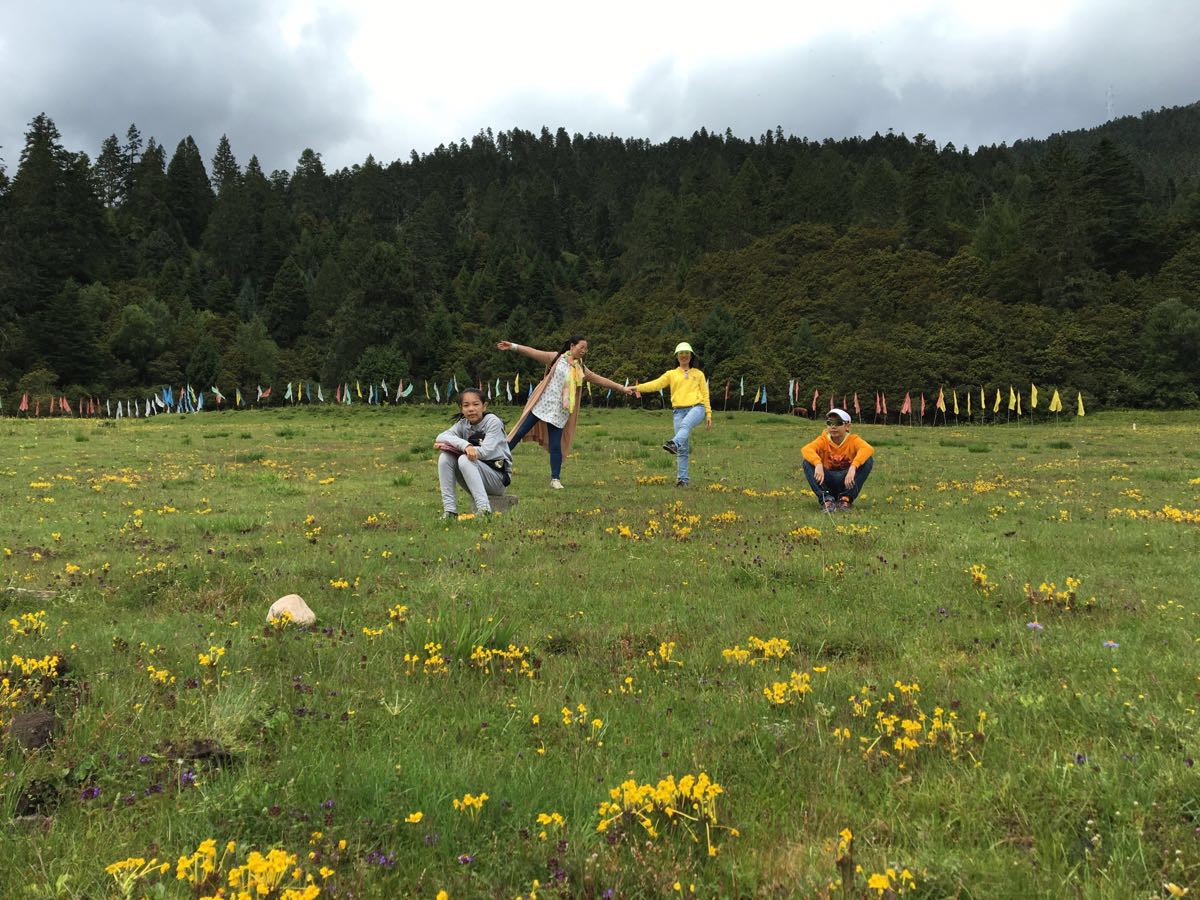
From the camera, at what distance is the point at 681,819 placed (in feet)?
8.61

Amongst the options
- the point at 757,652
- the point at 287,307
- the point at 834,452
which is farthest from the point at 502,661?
the point at 287,307

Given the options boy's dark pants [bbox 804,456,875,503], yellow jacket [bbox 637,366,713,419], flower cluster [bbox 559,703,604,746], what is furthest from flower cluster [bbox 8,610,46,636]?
yellow jacket [bbox 637,366,713,419]

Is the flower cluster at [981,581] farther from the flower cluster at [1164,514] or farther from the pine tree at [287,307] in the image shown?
the pine tree at [287,307]

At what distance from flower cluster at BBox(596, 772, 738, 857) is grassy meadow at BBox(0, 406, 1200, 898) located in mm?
14

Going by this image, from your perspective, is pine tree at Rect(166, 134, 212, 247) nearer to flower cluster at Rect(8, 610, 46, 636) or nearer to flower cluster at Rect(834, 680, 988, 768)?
flower cluster at Rect(8, 610, 46, 636)

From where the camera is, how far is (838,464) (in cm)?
1149

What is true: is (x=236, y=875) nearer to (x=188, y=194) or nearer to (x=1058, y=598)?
(x=1058, y=598)

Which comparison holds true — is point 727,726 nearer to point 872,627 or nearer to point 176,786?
point 872,627

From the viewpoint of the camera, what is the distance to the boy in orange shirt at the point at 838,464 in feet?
36.6

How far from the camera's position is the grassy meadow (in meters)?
2.40

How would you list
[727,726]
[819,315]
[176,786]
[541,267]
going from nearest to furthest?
1. [176,786]
2. [727,726]
3. [819,315]
4. [541,267]

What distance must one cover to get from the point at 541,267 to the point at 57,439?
120 metres

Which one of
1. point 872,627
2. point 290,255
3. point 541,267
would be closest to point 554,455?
point 872,627

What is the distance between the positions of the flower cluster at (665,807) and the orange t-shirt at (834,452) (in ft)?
30.4
